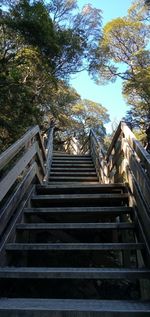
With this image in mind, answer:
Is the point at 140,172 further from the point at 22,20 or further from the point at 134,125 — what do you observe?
the point at 134,125

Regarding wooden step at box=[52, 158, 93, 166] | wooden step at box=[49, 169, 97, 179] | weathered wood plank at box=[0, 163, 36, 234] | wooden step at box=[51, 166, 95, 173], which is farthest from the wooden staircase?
wooden step at box=[52, 158, 93, 166]

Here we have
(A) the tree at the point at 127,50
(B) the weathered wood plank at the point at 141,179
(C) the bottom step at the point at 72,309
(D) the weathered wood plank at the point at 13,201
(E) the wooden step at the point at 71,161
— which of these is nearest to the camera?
(C) the bottom step at the point at 72,309

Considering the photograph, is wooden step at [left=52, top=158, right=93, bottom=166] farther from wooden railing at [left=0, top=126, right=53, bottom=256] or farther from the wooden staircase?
wooden railing at [left=0, top=126, right=53, bottom=256]

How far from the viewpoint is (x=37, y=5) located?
8992 mm

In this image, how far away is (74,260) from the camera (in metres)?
4.49

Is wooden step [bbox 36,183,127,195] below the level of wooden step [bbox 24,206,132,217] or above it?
above

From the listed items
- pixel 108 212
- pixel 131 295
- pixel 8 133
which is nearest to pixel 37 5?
pixel 8 133

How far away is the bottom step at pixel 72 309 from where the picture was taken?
1872mm

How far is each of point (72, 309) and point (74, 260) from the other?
265 cm

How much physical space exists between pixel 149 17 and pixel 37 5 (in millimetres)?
11194

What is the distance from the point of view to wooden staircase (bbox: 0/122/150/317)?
6.50ft

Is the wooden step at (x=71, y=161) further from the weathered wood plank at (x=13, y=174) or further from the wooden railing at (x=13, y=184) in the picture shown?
the weathered wood plank at (x=13, y=174)

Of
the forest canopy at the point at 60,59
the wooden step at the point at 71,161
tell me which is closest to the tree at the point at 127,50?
the forest canopy at the point at 60,59

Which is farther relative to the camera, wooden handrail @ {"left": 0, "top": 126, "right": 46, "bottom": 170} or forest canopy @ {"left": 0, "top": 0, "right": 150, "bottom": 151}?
forest canopy @ {"left": 0, "top": 0, "right": 150, "bottom": 151}
